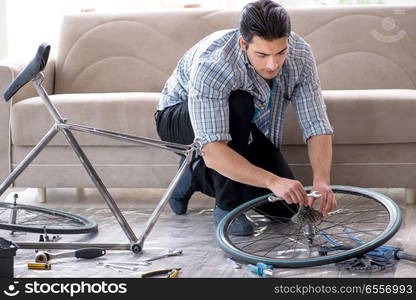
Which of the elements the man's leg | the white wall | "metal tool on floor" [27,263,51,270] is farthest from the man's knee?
the white wall

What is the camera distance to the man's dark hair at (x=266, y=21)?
9.27ft

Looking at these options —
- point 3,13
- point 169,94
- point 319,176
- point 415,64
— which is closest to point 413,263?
point 319,176

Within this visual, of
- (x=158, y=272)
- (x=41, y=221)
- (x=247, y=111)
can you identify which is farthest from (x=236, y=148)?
(x=41, y=221)

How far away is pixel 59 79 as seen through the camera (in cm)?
456

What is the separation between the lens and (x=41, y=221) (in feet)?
11.5

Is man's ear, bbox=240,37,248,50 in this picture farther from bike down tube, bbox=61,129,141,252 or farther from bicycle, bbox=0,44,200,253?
bike down tube, bbox=61,129,141,252

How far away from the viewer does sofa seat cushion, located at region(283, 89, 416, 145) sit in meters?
3.68

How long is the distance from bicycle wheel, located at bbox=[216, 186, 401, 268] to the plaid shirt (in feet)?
1.01

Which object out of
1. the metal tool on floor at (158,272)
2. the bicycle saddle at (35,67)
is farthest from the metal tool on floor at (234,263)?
the bicycle saddle at (35,67)

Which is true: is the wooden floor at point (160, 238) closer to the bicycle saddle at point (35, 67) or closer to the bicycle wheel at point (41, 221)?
the bicycle wheel at point (41, 221)

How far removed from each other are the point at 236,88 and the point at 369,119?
32.1 inches

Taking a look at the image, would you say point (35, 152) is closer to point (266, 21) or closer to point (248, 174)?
point (248, 174)

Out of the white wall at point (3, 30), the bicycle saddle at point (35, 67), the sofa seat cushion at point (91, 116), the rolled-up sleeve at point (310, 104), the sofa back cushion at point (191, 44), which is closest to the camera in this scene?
the bicycle saddle at point (35, 67)

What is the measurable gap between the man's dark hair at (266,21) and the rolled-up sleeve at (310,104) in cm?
40
